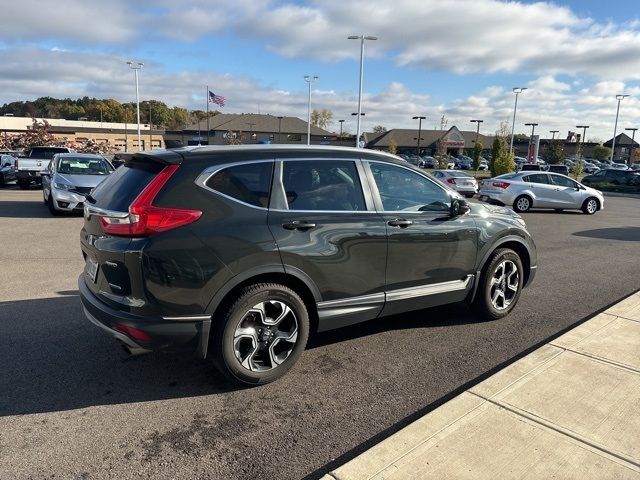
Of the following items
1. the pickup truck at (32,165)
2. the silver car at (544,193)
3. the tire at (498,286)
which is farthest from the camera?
the pickup truck at (32,165)

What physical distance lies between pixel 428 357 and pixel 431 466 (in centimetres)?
164

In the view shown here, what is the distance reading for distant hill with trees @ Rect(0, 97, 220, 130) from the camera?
430 feet

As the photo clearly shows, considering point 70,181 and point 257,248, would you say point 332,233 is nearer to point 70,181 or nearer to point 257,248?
point 257,248

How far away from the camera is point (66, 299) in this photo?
18.8 ft

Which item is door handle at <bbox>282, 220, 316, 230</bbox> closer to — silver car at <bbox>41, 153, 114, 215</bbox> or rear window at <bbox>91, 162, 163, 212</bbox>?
rear window at <bbox>91, 162, 163, 212</bbox>

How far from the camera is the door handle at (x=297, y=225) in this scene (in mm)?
3652

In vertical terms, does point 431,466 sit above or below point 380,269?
below

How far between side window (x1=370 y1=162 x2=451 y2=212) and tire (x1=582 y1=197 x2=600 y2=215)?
610 inches

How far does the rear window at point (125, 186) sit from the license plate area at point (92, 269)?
43 centimetres

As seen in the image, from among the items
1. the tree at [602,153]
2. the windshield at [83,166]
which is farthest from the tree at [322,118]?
the windshield at [83,166]

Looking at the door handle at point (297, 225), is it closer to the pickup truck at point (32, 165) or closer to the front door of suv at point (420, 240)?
the front door of suv at point (420, 240)

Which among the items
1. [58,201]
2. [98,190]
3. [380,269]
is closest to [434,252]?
[380,269]

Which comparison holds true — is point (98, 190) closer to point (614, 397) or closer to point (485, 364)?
point (485, 364)

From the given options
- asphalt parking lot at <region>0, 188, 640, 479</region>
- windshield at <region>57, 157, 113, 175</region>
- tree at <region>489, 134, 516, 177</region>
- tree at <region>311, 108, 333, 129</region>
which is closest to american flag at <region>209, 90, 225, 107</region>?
tree at <region>489, 134, 516, 177</region>
